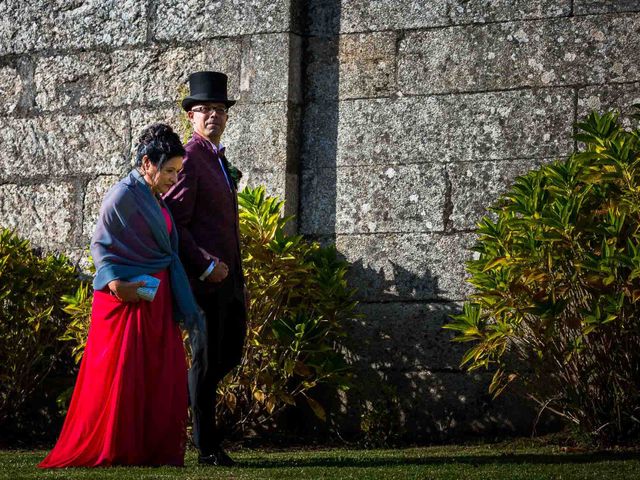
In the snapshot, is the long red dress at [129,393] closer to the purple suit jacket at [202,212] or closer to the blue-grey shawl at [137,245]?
the blue-grey shawl at [137,245]

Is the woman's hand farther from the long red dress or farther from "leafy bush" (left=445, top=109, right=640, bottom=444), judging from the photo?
"leafy bush" (left=445, top=109, right=640, bottom=444)

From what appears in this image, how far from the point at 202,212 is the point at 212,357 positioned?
0.70m

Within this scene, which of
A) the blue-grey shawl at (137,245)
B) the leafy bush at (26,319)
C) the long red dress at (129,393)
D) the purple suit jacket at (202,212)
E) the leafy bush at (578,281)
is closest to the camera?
the long red dress at (129,393)

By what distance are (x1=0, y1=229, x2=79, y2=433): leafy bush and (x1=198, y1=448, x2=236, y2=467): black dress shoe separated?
2069mm

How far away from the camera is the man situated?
5902mm

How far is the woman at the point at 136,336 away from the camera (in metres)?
5.73

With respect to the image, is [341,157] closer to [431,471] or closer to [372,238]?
[372,238]

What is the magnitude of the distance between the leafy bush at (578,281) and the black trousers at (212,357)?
4.10 feet

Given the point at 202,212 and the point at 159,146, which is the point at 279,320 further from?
the point at 159,146

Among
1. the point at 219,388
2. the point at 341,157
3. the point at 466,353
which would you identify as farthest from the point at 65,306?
the point at 466,353

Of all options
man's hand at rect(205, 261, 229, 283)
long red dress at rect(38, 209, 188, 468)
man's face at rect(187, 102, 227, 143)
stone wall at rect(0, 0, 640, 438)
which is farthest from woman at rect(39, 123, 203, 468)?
stone wall at rect(0, 0, 640, 438)

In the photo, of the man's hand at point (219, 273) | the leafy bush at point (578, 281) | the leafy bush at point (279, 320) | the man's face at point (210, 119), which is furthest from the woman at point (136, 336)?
the leafy bush at point (578, 281)

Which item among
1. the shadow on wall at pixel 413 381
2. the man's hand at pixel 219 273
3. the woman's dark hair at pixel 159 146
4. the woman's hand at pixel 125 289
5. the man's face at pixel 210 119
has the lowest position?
the shadow on wall at pixel 413 381

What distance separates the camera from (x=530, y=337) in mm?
A: 6531
